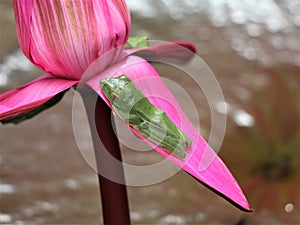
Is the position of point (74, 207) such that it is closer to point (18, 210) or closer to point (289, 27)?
point (18, 210)

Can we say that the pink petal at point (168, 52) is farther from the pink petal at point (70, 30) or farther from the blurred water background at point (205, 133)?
the blurred water background at point (205, 133)

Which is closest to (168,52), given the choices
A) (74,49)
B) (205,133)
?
(74,49)

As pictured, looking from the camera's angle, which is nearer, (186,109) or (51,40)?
(51,40)

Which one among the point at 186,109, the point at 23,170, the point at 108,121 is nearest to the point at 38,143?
the point at 23,170

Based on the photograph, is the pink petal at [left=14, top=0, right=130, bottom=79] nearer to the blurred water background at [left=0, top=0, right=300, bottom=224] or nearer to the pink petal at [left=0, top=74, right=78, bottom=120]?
the pink petal at [left=0, top=74, right=78, bottom=120]

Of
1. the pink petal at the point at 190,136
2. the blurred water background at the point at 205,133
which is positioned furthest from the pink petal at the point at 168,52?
the blurred water background at the point at 205,133

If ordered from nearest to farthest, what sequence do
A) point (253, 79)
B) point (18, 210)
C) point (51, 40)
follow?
point (51, 40) < point (18, 210) < point (253, 79)
